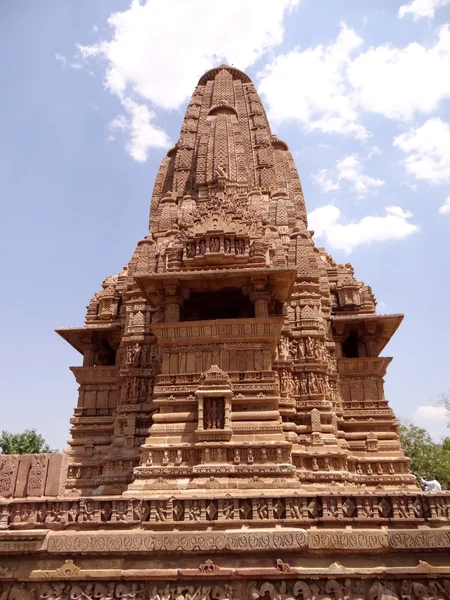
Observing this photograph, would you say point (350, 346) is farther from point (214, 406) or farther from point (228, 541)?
point (228, 541)

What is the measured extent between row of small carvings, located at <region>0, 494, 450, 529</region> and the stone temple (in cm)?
2

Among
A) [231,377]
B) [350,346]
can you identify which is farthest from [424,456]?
[231,377]

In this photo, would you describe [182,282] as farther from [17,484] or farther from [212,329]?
[17,484]

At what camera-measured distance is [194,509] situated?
793cm

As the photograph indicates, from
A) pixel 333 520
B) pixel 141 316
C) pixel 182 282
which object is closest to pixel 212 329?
pixel 182 282

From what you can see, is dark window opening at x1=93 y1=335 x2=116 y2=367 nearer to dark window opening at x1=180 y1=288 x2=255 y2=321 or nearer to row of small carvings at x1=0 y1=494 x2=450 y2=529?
dark window opening at x1=180 y1=288 x2=255 y2=321

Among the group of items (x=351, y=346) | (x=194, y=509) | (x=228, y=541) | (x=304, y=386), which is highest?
(x=351, y=346)

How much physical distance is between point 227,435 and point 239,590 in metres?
4.17

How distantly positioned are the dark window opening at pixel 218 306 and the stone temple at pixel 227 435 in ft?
0.21

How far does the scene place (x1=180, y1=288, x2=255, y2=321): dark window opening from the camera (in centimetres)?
1394

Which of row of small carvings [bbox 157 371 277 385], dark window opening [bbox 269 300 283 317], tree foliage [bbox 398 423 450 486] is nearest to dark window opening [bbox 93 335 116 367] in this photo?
row of small carvings [bbox 157 371 277 385]

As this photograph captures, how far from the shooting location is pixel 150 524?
7758mm

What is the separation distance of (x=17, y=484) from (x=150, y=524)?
2758 mm

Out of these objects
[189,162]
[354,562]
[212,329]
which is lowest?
[354,562]
